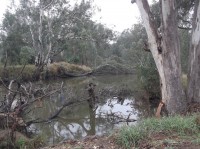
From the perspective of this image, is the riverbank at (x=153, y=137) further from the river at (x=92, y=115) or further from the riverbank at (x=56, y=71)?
the riverbank at (x=56, y=71)

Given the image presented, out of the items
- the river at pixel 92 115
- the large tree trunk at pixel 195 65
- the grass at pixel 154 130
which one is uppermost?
the large tree trunk at pixel 195 65

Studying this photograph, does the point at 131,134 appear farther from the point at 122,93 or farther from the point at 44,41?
the point at 44,41

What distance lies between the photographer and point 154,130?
196 inches

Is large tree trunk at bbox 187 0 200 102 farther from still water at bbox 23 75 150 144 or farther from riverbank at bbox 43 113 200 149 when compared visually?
riverbank at bbox 43 113 200 149

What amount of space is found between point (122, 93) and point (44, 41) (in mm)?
17888

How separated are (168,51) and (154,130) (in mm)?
3114

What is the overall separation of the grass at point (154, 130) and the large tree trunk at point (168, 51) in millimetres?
2450

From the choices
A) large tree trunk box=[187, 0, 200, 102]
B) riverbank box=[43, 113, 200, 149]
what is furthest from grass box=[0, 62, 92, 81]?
riverbank box=[43, 113, 200, 149]

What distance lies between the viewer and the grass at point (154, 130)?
4.55 metres

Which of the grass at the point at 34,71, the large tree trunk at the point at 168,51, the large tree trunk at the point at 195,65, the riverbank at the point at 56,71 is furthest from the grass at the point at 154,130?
the riverbank at the point at 56,71

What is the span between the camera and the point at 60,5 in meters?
28.3

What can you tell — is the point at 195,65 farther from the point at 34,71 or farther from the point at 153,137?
the point at 34,71

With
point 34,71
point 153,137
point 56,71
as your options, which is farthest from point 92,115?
point 56,71

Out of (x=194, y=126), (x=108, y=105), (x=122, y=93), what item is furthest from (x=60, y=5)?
(x=194, y=126)
